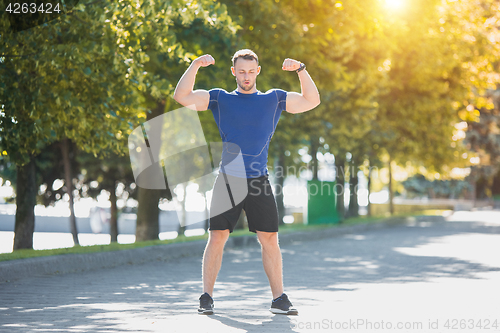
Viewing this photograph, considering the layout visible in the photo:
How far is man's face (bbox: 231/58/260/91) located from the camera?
5.21 m

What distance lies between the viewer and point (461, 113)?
2480 cm

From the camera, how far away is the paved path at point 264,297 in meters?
4.96

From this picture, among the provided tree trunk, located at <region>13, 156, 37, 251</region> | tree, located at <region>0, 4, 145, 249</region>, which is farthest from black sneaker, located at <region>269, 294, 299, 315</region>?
tree trunk, located at <region>13, 156, 37, 251</region>

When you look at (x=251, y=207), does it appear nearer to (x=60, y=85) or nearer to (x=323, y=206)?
(x=60, y=85)

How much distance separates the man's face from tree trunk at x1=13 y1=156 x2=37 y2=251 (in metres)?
7.85

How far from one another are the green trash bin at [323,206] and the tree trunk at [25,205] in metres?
10.6

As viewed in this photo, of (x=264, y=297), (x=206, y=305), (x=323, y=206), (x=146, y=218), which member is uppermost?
(x=323, y=206)

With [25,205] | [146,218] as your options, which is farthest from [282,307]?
[146,218]

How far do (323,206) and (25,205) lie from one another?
11.3 m

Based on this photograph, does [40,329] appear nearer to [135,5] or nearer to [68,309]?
[68,309]

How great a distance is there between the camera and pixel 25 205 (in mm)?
12141

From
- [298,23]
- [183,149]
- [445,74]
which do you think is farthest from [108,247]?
[183,149]

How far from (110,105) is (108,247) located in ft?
7.41

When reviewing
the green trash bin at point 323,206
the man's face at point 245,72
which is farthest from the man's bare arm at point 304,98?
the green trash bin at point 323,206
